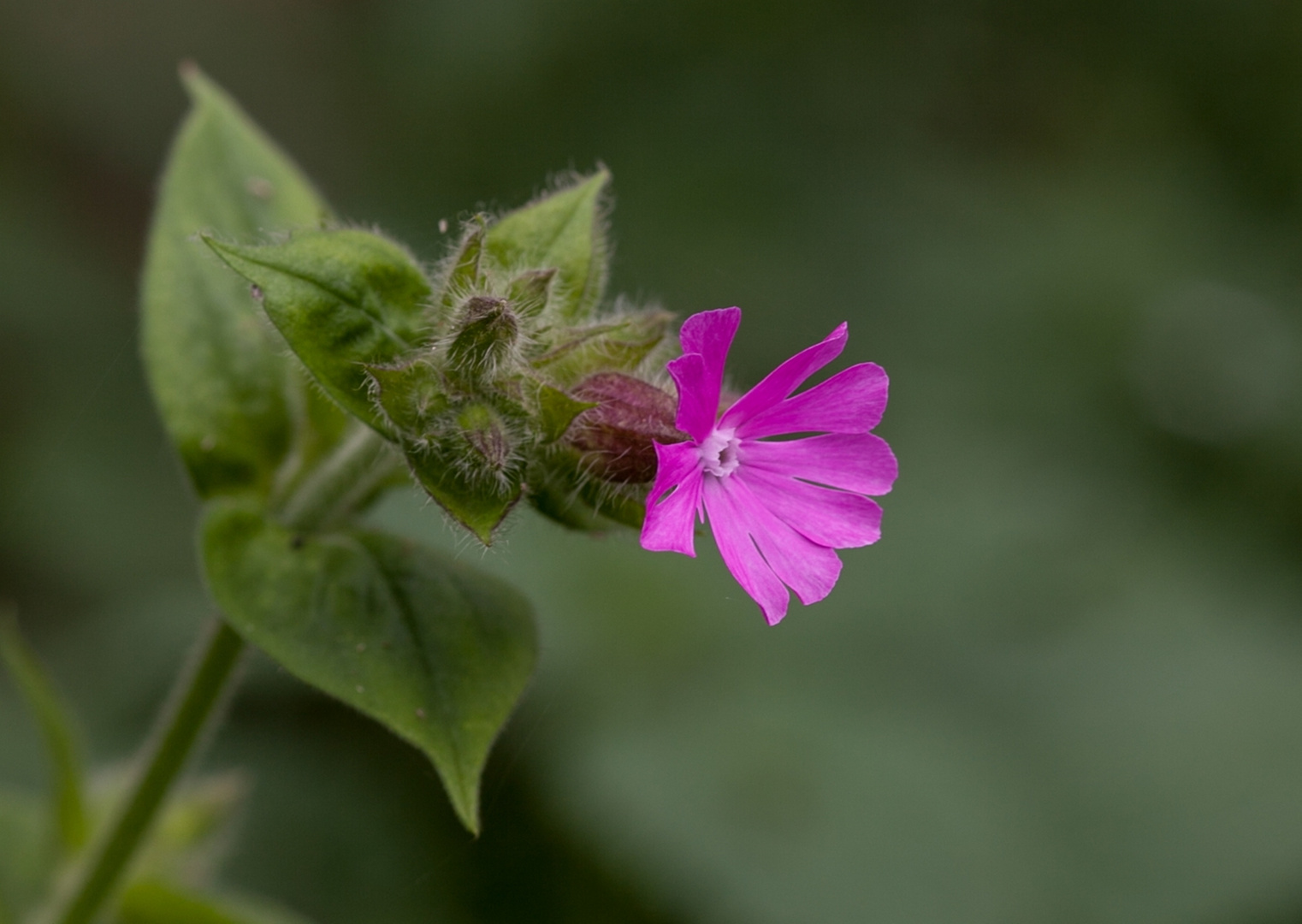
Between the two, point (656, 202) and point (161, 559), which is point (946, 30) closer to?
point (656, 202)

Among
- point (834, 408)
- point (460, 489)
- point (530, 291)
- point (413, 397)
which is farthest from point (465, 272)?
point (834, 408)

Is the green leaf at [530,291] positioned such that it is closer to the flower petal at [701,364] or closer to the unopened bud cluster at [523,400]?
the unopened bud cluster at [523,400]

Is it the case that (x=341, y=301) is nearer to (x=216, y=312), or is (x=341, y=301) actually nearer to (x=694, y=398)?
(x=694, y=398)

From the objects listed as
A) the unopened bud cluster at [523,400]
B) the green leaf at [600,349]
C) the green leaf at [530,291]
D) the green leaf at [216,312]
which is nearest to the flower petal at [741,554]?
the unopened bud cluster at [523,400]

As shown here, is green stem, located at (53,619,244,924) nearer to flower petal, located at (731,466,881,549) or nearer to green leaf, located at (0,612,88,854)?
green leaf, located at (0,612,88,854)

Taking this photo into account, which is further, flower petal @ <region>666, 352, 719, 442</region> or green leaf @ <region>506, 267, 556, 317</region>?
green leaf @ <region>506, 267, 556, 317</region>

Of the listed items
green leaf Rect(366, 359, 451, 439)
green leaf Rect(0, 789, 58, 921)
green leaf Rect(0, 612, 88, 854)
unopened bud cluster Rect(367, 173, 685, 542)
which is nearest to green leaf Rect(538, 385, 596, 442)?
unopened bud cluster Rect(367, 173, 685, 542)

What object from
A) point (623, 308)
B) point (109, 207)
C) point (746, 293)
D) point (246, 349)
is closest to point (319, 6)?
point (109, 207)
